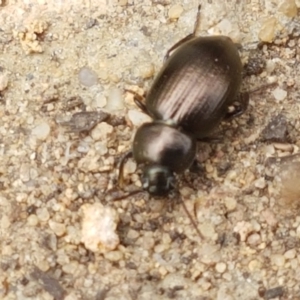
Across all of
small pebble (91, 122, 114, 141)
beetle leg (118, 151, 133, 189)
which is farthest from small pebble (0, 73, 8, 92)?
beetle leg (118, 151, 133, 189)

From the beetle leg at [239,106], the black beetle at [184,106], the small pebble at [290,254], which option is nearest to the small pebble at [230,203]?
the black beetle at [184,106]

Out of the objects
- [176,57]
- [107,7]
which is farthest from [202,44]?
[107,7]

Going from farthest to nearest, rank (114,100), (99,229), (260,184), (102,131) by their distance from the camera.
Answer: (114,100) → (102,131) → (260,184) → (99,229)

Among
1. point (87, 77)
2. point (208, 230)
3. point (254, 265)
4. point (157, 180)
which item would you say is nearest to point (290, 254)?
point (254, 265)

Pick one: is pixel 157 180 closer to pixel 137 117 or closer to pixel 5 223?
pixel 137 117

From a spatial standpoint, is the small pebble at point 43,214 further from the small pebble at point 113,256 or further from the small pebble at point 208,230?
the small pebble at point 208,230

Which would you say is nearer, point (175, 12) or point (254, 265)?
point (254, 265)

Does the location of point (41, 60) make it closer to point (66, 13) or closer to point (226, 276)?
point (66, 13)
